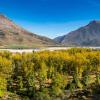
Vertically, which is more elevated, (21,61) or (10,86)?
(21,61)

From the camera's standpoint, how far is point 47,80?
96.2 m

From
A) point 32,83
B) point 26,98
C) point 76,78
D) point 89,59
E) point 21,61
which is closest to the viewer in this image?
point 26,98

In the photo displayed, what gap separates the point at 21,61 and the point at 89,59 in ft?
88.5

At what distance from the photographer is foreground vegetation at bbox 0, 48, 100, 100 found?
258 feet

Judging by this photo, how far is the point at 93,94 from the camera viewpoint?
8362cm

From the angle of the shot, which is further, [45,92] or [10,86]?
[10,86]

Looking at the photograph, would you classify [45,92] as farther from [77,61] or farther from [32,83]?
[77,61]

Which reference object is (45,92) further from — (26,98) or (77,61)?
(77,61)

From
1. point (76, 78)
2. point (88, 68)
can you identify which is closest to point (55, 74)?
point (76, 78)

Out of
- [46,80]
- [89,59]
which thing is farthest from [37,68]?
[89,59]

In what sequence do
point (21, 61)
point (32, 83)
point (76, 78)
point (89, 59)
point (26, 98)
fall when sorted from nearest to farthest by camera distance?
point (26, 98)
point (32, 83)
point (76, 78)
point (21, 61)
point (89, 59)

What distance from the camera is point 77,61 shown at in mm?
101750

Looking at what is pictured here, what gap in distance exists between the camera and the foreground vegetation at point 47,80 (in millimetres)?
78562

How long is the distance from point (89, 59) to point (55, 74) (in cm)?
2788
